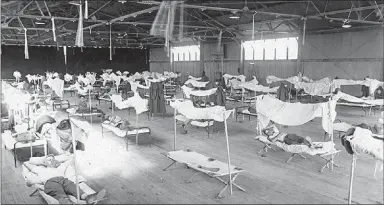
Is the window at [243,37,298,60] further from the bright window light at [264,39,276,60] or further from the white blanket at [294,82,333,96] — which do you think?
the white blanket at [294,82,333,96]

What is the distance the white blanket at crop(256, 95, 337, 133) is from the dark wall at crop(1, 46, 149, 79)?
3019cm

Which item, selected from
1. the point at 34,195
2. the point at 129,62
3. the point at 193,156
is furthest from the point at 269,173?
the point at 129,62

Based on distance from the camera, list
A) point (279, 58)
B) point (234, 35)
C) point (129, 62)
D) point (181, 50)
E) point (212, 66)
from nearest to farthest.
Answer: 1. point (279, 58)
2. point (234, 35)
3. point (212, 66)
4. point (181, 50)
5. point (129, 62)

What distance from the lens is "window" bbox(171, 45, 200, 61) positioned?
30.7 meters

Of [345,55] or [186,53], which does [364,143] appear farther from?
[186,53]

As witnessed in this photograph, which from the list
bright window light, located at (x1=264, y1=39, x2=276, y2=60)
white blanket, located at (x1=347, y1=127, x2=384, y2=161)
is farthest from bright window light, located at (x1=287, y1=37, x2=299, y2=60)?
white blanket, located at (x1=347, y1=127, x2=384, y2=161)

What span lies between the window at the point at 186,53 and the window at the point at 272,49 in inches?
248

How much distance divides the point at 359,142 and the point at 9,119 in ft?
32.1

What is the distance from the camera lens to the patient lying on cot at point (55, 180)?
5.24m

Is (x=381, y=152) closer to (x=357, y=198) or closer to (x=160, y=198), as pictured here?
(x=357, y=198)

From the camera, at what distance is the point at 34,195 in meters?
5.98

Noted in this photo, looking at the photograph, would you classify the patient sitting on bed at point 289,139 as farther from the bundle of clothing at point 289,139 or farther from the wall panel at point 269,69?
the wall panel at point 269,69

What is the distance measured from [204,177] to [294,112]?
2759 mm

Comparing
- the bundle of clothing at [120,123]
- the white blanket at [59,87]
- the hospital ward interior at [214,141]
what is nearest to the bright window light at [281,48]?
the hospital ward interior at [214,141]
